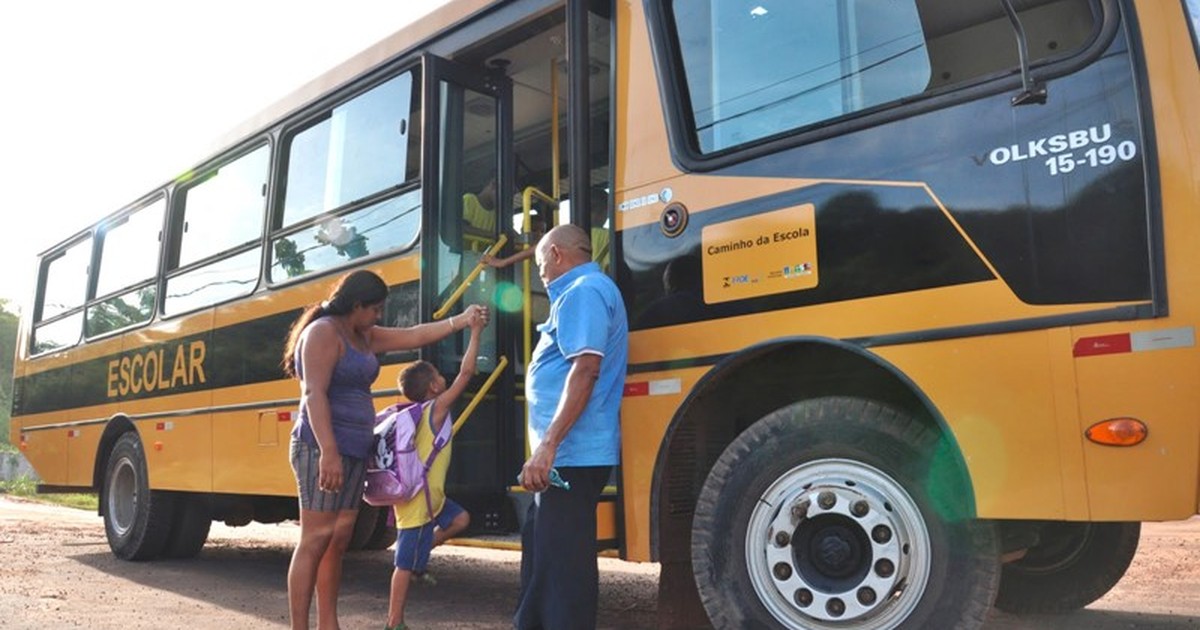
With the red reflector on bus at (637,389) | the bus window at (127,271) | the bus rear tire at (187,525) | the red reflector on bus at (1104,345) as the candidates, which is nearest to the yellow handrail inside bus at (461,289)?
the red reflector on bus at (637,389)

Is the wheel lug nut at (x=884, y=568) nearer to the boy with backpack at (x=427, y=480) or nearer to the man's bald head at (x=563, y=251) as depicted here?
the man's bald head at (x=563, y=251)

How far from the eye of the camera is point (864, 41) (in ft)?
11.5

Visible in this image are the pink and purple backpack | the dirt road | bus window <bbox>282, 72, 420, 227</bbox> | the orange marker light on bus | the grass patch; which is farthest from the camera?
the grass patch

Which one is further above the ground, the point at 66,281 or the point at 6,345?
the point at 6,345

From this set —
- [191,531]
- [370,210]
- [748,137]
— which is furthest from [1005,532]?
[191,531]

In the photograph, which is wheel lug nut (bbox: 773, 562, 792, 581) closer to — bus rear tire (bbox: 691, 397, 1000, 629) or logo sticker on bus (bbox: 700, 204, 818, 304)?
bus rear tire (bbox: 691, 397, 1000, 629)

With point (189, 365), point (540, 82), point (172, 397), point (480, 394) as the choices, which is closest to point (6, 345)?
point (172, 397)

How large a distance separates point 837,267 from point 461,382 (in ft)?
6.50

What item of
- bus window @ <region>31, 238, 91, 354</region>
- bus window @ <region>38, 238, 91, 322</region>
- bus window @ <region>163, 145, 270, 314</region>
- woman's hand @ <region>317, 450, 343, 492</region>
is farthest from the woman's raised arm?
bus window @ <region>38, 238, 91, 322</region>

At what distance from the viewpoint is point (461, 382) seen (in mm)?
4664

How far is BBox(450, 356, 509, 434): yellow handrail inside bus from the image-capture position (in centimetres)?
482

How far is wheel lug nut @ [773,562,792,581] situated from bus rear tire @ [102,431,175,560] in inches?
226

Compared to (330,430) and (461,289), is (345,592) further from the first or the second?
(330,430)

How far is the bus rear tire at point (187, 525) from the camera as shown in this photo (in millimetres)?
7961
